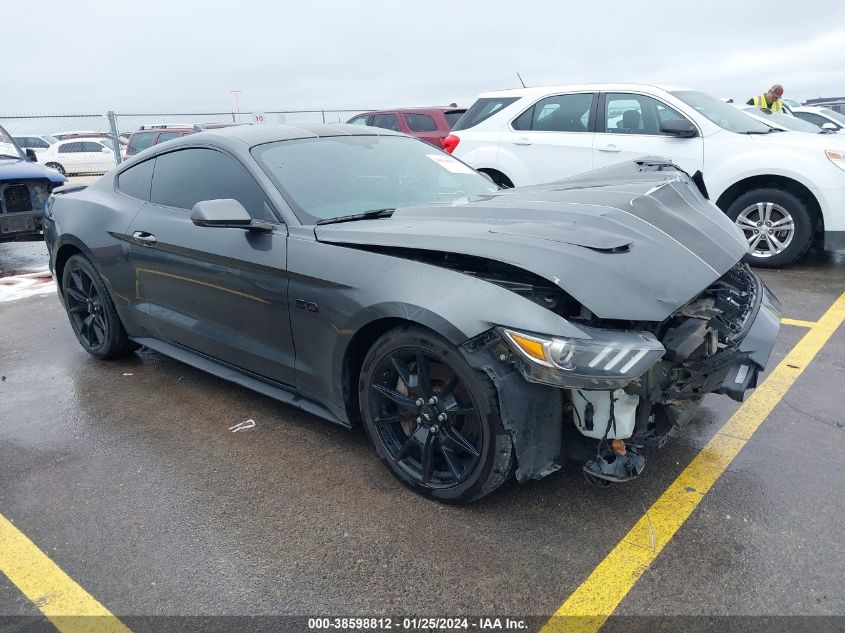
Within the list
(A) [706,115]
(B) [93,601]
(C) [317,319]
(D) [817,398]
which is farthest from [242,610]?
(A) [706,115]

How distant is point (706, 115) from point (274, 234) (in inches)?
214

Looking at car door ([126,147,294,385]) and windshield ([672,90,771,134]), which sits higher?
windshield ([672,90,771,134])

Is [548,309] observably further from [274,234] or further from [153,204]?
[153,204]

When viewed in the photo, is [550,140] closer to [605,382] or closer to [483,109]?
[483,109]

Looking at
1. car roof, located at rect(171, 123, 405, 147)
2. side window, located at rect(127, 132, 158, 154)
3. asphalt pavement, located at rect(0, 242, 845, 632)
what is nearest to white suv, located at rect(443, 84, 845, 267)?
asphalt pavement, located at rect(0, 242, 845, 632)

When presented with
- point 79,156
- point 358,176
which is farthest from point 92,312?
point 79,156

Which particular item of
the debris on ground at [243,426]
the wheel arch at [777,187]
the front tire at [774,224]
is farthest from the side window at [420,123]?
the debris on ground at [243,426]

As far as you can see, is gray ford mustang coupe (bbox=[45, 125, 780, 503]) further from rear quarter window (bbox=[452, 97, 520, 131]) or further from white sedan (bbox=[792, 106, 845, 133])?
white sedan (bbox=[792, 106, 845, 133])

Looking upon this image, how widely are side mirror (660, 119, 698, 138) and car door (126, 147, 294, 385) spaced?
484 cm

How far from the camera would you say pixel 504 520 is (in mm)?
2721

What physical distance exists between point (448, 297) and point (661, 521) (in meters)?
1.23

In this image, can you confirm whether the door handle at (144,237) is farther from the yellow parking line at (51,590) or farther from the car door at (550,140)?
the car door at (550,140)

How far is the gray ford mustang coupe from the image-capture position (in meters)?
2.47

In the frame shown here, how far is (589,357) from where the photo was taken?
2320 mm
